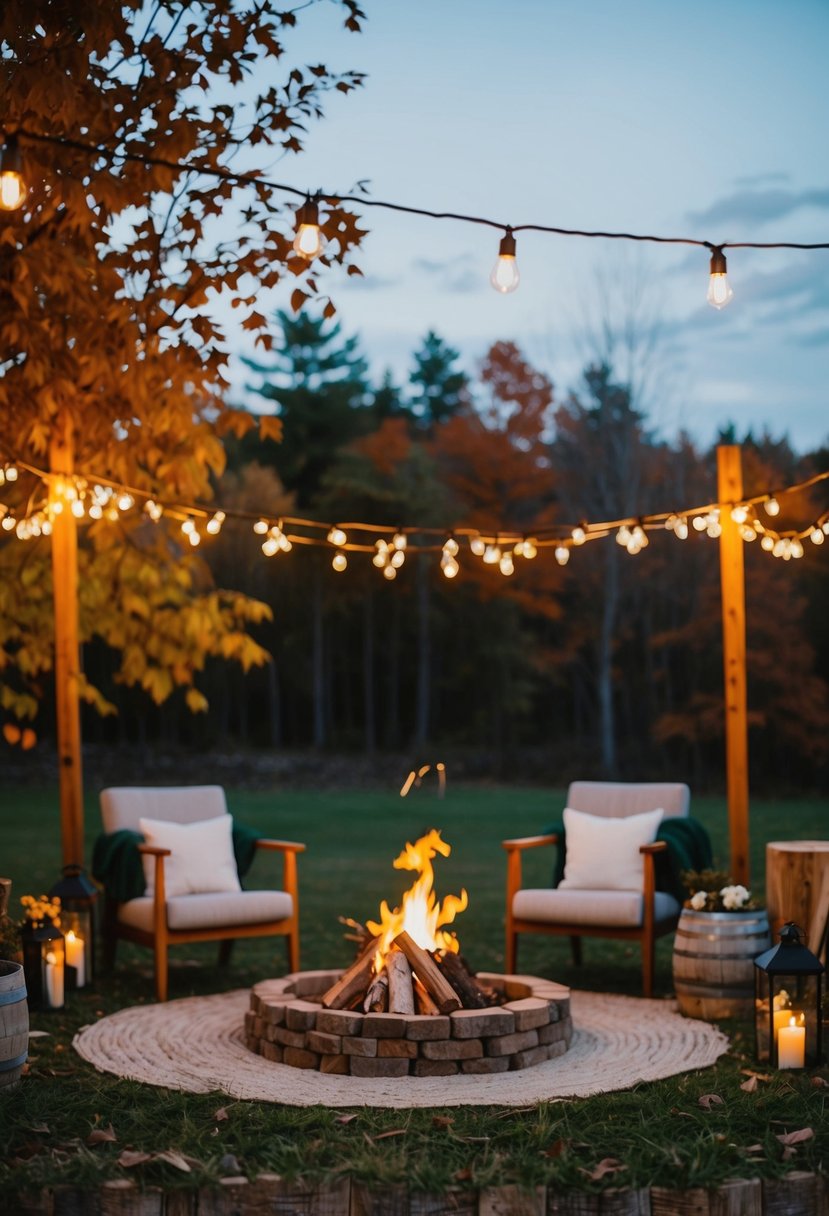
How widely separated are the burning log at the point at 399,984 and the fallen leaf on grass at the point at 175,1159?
1286 millimetres

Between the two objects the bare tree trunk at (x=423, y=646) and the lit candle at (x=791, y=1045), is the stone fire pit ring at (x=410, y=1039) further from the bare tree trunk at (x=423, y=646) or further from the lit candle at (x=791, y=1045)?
the bare tree trunk at (x=423, y=646)

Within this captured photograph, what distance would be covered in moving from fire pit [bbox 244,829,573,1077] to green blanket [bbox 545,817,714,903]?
1178 millimetres

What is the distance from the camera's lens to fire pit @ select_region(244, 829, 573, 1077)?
4.20 metres

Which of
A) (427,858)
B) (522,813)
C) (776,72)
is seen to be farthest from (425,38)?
(522,813)

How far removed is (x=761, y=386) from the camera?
19562mm

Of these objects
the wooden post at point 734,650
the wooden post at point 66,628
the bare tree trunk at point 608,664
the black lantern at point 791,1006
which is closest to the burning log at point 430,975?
the black lantern at point 791,1006

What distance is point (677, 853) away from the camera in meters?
5.73

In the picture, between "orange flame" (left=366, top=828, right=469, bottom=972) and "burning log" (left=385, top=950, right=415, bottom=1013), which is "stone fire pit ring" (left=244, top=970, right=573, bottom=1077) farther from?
"orange flame" (left=366, top=828, right=469, bottom=972)

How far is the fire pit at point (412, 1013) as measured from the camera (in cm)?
420

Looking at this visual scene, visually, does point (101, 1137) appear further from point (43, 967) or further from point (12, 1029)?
point (43, 967)

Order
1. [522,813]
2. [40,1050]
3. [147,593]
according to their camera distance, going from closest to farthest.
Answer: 1. [40,1050]
2. [147,593]
3. [522,813]

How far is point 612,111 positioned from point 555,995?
24.3 feet

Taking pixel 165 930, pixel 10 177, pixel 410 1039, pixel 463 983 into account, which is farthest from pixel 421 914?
pixel 10 177

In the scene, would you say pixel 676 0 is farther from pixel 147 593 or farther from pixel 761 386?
pixel 761 386
